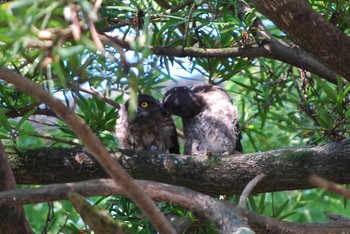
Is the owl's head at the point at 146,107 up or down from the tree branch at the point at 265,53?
down

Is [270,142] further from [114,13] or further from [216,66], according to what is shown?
[114,13]

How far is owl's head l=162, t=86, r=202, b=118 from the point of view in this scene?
13.3ft

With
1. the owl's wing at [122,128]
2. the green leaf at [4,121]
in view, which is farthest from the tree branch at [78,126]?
the owl's wing at [122,128]

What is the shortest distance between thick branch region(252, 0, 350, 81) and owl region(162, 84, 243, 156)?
1.33 meters

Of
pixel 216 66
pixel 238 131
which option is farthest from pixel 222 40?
pixel 238 131

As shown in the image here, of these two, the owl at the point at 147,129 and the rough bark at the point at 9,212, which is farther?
the owl at the point at 147,129

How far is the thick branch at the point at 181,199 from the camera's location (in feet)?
7.45

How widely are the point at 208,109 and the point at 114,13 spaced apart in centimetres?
88

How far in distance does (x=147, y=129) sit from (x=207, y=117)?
327mm

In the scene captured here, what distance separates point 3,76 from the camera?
188cm

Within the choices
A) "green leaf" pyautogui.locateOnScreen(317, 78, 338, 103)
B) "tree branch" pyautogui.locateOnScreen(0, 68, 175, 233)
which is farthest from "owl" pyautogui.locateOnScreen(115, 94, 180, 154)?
"tree branch" pyautogui.locateOnScreen(0, 68, 175, 233)

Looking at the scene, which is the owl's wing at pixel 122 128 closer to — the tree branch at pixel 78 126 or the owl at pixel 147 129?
the owl at pixel 147 129

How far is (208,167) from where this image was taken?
3057 mm

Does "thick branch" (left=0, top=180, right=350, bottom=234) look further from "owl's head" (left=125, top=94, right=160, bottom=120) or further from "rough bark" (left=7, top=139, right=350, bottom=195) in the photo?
"owl's head" (left=125, top=94, right=160, bottom=120)
